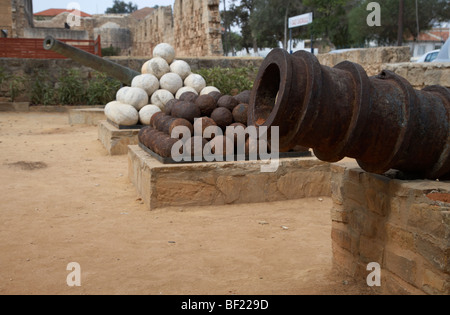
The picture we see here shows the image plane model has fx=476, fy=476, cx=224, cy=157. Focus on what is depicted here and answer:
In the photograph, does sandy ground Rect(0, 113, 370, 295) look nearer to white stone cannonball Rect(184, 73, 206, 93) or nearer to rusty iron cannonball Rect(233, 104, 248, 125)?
rusty iron cannonball Rect(233, 104, 248, 125)

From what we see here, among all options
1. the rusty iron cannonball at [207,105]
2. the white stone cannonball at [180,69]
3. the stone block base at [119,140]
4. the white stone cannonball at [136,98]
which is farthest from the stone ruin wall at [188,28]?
the rusty iron cannonball at [207,105]

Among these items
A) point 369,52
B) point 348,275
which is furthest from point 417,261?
point 369,52

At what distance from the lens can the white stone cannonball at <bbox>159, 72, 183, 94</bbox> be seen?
8.88 meters

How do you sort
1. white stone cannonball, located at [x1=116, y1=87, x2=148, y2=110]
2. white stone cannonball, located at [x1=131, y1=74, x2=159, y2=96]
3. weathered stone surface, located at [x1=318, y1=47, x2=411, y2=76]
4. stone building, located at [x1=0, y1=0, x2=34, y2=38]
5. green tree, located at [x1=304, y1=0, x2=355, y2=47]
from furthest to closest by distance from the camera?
green tree, located at [x1=304, y1=0, x2=355, y2=47] < stone building, located at [x1=0, y1=0, x2=34, y2=38] < weathered stone surface, located at [x1=318, y1=47, x2=411, y2=76] < white stone cannonball, located at [x1=131, y1=74, x2=159, y2=96] < white stone cannonball, located at [x1=116, y1=87, x2=148, y2=110]

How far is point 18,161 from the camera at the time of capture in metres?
7.46

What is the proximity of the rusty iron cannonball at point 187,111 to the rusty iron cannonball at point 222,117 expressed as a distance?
0.68 feet

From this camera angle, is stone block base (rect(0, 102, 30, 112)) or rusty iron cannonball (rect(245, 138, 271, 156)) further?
stone block base (rect(0, 102, 30, 112))

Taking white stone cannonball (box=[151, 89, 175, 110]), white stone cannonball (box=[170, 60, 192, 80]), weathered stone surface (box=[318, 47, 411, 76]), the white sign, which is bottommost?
white stone cannonball (box=[151, 89, 175, 110])

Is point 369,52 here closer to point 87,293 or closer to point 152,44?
point 87,293

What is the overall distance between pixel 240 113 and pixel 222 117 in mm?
212

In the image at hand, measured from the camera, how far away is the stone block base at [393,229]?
225 centimetres

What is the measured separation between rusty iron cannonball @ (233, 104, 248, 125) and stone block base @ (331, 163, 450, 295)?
7.84ft

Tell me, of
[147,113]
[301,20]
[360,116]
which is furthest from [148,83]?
[301,20]

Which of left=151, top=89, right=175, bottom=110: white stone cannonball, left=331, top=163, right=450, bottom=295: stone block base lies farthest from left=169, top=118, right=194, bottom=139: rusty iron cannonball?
left=151, top=89, right=175, bottom=110: white stone cannonball
